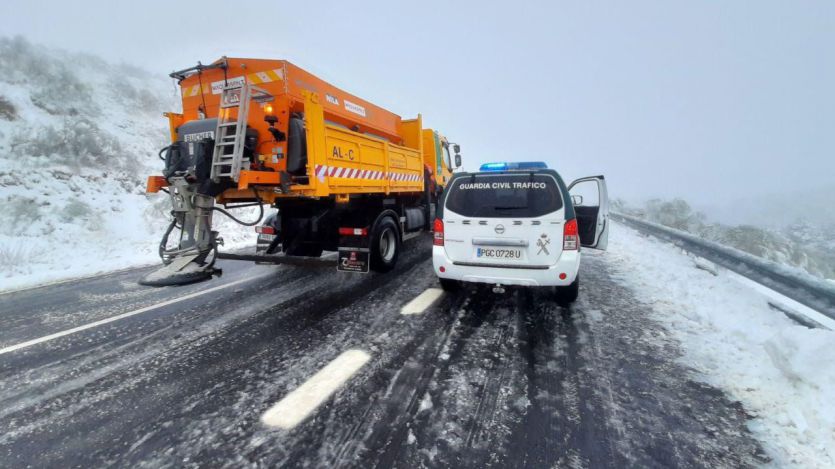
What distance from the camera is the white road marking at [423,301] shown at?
455cm

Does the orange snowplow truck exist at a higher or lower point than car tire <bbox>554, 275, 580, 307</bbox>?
higher

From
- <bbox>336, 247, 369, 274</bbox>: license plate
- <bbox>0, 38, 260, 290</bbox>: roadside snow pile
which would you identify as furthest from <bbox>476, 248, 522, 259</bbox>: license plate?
<bbox>0, 38, 260, 290</bbox>: roadside snow pile

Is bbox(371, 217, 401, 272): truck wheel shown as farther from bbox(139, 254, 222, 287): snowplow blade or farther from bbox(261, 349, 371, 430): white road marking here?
bbox(261, 349, 371, 430): white road marking

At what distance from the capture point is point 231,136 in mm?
4711

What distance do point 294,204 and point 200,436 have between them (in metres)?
4.33

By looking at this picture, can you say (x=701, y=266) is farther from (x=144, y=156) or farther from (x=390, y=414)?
(x=144, y=156)

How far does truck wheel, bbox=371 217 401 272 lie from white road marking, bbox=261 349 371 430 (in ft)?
9.72

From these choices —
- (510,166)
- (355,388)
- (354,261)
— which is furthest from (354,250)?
(355,388)

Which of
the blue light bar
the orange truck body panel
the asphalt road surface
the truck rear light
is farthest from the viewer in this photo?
the truck rear light

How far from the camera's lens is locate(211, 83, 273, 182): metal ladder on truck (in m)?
4.60

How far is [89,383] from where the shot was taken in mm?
2982

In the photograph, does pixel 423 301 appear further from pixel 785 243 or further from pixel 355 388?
pixel 785 243

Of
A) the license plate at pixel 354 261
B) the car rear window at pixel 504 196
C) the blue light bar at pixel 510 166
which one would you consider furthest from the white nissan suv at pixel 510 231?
the license plate at pixel 354 261

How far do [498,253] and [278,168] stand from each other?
330cm
